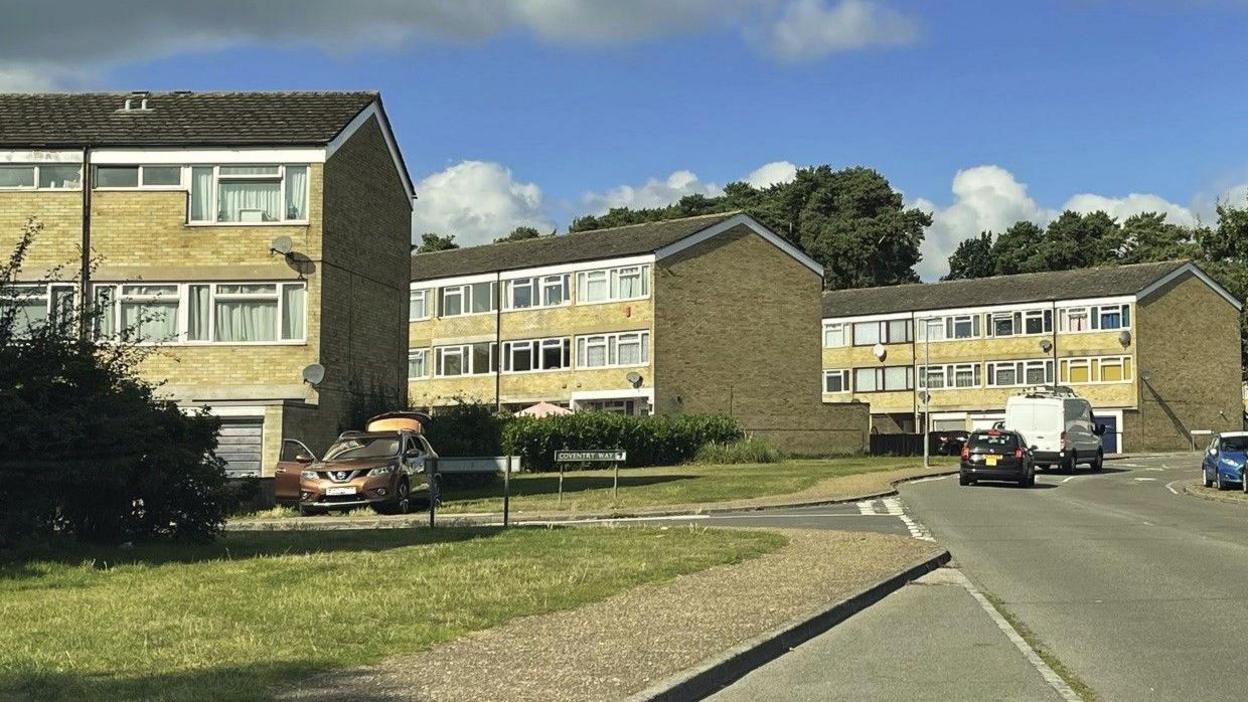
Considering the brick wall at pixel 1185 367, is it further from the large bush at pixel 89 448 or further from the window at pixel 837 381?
the large bush at pixel 89 448

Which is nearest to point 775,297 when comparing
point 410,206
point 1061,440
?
point 1061,440

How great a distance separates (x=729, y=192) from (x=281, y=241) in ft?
256

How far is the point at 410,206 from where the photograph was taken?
132 feet

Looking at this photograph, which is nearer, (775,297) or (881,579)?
(881,579)

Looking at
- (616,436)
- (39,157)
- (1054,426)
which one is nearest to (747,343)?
(616,436)

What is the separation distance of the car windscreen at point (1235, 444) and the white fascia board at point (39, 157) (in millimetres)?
30891

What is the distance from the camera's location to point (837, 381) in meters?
86.4

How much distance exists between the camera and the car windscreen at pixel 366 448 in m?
26.8

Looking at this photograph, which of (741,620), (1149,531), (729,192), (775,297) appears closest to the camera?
(741,620)

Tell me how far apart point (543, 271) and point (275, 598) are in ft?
165

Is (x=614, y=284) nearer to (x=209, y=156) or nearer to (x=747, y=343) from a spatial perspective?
(x=747, y=343)

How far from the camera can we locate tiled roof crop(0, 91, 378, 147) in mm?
33656

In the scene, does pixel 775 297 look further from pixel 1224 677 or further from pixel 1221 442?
pixel 1224 677

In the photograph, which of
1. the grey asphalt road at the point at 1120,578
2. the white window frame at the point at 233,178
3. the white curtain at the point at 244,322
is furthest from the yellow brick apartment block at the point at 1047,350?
the white curtain at the point at 244,322
